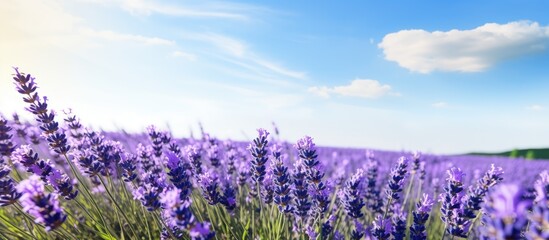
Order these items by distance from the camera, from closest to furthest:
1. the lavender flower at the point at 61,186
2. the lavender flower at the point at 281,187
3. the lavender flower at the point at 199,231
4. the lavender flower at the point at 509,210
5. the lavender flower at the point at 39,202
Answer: the lavender flower at the point at 509,210 → the lavender flower at the point at 199,231 → the lavender flower at the point at 39,202 → the lavender flower at the point at 61,186 → the lavender flower at the point at 281,187

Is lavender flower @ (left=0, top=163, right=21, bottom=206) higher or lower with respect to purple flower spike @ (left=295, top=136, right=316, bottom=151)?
lower

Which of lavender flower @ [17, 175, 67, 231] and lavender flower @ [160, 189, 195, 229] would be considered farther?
lavender flower @ [17, 175, 67, 231]

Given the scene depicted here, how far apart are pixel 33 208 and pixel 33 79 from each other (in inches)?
47.8

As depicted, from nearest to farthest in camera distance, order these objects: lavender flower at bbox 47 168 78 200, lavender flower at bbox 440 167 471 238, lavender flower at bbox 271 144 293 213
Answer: lavender flower at bbox 440 167 471 238 → lavender flower at bbox 47 168 78 200 → lavender flower at bbox 271 144 293 213

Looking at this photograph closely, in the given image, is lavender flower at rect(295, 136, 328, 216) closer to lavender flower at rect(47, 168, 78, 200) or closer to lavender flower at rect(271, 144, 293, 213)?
lavender flower at rect(271, 144, 293, 213)

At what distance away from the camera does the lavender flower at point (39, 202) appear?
1.33 metres

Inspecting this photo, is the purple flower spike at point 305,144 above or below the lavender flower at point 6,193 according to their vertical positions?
above

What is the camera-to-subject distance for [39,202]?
1.35m

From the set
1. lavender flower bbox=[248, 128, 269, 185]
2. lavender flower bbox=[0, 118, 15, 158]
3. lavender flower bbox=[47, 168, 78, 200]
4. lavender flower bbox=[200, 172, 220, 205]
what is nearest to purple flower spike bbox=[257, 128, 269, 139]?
lavender flower bbox=[248, 128, 269, 185]

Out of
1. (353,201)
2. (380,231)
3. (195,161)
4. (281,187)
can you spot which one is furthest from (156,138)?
(380,231)

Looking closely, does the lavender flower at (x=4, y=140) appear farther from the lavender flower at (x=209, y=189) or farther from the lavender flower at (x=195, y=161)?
the lavender flower at (x=209, y=189)

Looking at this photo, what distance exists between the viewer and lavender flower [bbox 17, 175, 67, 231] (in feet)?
4.38

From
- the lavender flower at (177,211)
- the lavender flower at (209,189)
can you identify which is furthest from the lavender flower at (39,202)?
the lavender flower at (209,189)

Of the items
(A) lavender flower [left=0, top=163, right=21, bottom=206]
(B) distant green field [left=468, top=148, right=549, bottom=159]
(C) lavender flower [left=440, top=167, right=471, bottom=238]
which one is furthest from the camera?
(B) distant green field [left=468, top=148, right=549, bottom=159]
